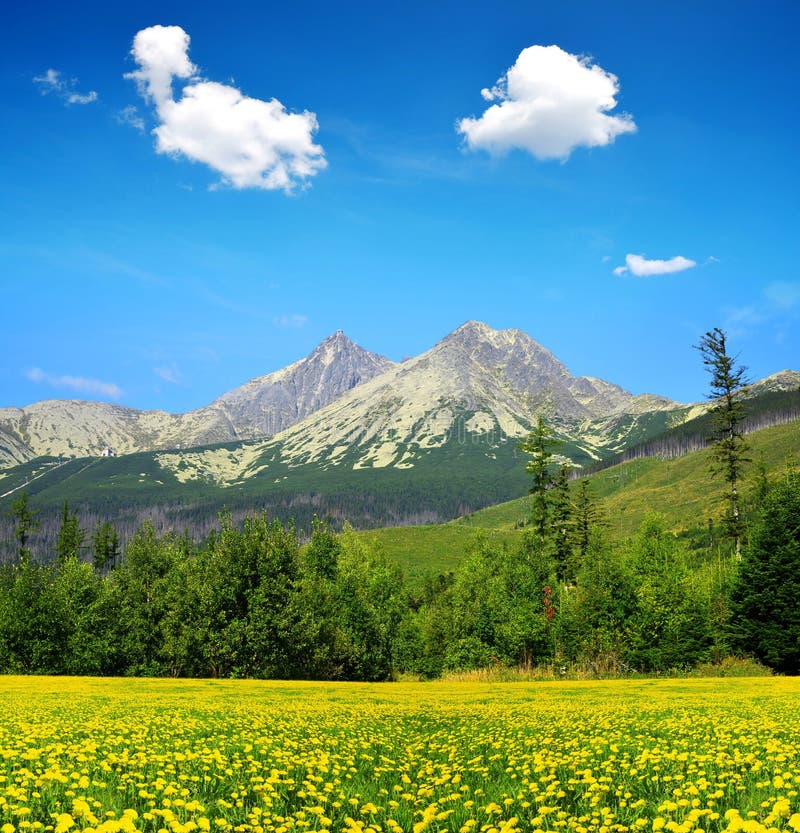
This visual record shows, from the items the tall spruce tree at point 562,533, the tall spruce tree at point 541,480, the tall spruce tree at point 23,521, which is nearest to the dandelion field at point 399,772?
the tall spruce tree at point 541,480

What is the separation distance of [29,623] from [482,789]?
6975 centimetres

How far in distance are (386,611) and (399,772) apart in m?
Answer: 66.3

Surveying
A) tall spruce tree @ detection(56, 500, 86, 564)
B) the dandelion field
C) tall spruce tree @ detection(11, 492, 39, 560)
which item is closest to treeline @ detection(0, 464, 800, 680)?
tall spruce tree @ detection(11, 492, 39, 560)

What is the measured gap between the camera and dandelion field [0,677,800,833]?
8031mm

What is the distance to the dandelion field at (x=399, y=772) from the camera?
803 centimetres

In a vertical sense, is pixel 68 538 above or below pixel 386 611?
above

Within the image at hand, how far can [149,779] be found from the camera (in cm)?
1041

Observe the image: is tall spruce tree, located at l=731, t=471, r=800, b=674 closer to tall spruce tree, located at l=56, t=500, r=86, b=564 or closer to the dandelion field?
the dandelion field

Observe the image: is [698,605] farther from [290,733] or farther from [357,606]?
[290,733]

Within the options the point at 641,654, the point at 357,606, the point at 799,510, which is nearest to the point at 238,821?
the point at 641,654

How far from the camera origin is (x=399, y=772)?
12.2m

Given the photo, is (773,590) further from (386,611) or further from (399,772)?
(399,772)

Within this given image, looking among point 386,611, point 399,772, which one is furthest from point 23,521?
point 399,772

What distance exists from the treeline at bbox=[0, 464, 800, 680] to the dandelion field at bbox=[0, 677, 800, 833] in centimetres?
3791
